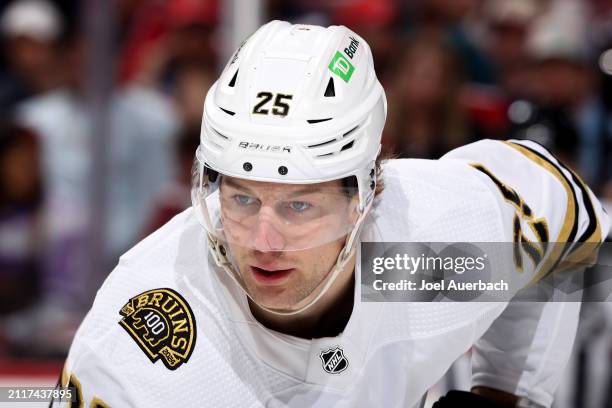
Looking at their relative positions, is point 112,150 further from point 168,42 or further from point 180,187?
point 168,42

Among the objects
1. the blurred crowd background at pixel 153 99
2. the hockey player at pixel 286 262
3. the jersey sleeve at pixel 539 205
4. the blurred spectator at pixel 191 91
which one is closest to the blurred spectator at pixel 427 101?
the blurred crowd background at pixel 153 99

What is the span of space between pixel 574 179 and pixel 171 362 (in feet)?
3.48

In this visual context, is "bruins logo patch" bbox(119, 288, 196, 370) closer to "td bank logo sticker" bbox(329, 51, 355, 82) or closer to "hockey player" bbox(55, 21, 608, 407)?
"hockey player" bbox(55, 21, 608, 407)

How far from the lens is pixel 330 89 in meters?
2.01

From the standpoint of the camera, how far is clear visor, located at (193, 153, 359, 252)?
6.47 feet

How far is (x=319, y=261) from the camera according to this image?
206 centimetres

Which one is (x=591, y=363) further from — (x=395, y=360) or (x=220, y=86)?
(x=220, y=86)

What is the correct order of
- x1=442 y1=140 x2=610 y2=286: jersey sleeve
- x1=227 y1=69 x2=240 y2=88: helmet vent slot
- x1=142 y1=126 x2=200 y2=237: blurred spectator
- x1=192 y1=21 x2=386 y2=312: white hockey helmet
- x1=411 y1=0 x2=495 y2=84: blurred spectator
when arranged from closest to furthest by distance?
x1=192 y1=21 x2=386 y2=312: white hockey helmet → x1=227 y1=69 x2=240 y2=88: helmet vent slot → x1=442 y1=140 x2=610 y2=286: jersey sleeve → x1=411 y1=0 x2=495 y2=84: blurred spectator → x1=142 y1=126 x2=200 y2=237: blurred spectator

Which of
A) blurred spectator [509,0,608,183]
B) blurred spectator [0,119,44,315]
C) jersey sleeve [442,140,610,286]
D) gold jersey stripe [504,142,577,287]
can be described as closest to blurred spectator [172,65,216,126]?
blurred spectator [0,119,44,315]

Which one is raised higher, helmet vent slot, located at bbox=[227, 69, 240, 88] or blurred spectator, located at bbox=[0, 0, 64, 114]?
helmet vent slot, located at bbox=[227, 69, 240, 88]

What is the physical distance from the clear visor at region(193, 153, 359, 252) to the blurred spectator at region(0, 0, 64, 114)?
2.42 m

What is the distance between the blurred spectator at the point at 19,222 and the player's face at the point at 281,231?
7.47 feet

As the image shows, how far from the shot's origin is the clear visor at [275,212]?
1971 mm

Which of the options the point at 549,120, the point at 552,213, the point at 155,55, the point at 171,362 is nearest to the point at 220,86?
the point at 171,362
